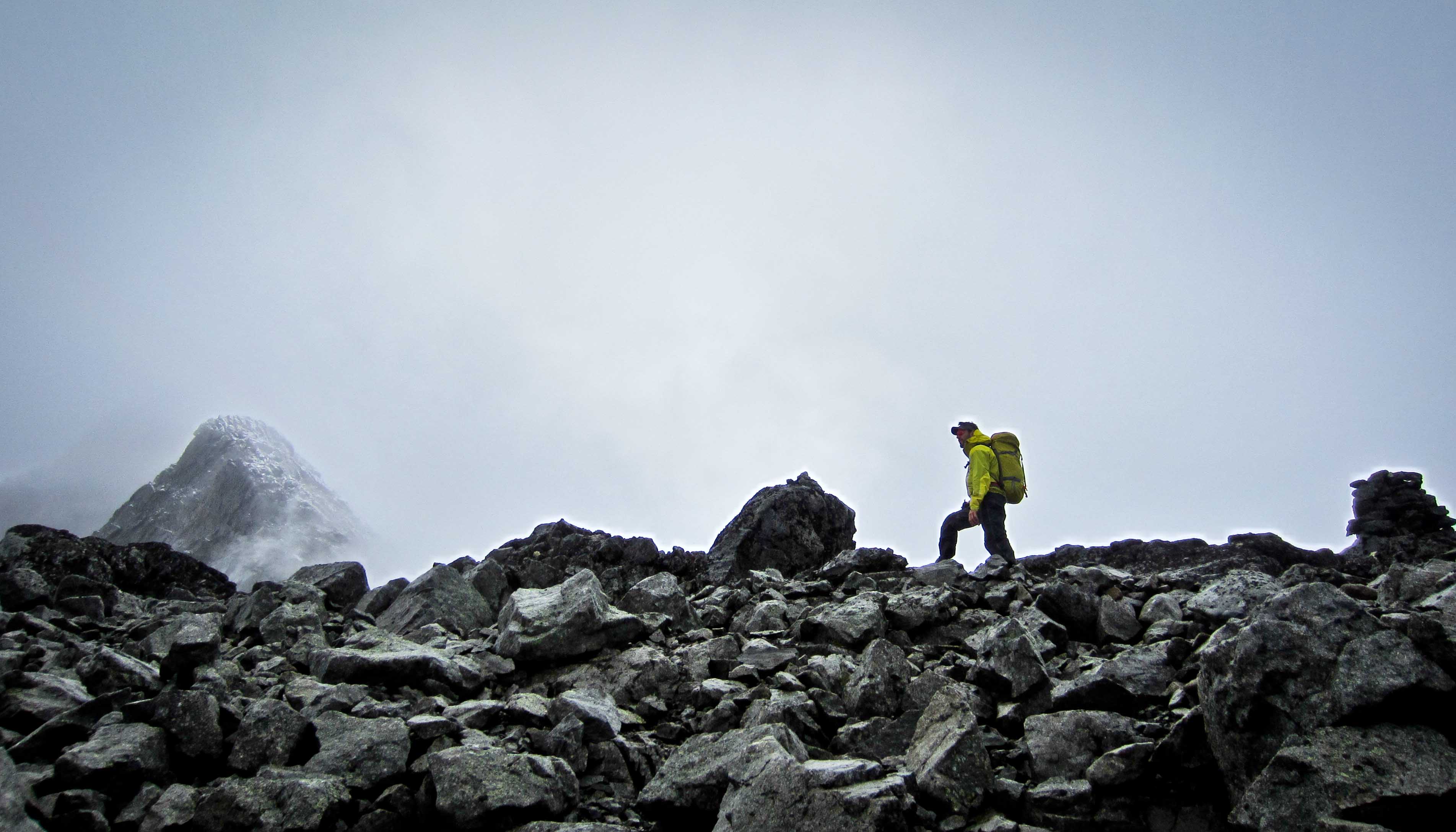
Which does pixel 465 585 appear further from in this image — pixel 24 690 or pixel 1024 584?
pixel 1024 584

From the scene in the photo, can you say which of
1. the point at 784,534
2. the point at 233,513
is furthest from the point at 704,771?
the point at 233,513

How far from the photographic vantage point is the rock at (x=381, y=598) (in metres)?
11.9

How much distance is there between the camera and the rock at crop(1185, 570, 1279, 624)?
24.1 ft

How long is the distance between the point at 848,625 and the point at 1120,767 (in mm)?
3876

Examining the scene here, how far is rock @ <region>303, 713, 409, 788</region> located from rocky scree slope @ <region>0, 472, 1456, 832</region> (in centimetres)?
2

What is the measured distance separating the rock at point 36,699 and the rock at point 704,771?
4982mm

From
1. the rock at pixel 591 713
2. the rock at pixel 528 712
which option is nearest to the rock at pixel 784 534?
the rock at pixel 591 713

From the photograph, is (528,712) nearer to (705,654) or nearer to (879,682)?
(705,654)

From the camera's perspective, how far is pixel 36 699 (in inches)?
259

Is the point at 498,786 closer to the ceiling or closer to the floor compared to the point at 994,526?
closer to the floor

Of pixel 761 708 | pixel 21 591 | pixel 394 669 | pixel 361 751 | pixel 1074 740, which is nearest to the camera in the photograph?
pixel 1074 740

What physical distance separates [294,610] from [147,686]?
3.22 metres

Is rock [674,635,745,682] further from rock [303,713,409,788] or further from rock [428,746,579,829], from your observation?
rock [303,713,409,788]

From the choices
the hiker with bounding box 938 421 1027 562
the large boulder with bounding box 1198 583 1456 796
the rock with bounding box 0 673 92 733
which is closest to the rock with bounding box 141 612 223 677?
the rock with bounding box 0 673 92 733
